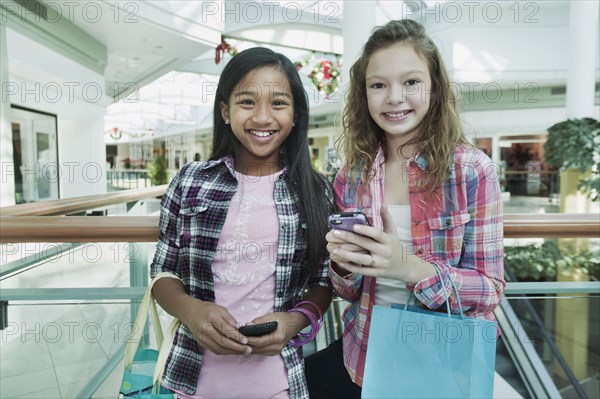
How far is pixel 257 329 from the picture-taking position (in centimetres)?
96

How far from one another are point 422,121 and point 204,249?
569mm

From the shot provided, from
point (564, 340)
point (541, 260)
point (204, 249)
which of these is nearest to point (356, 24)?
point (541, 260)

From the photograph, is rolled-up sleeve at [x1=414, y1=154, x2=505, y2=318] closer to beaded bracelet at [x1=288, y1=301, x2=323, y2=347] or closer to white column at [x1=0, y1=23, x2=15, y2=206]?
beaded bracelet at [x1=288, y1=301, x2=323, y2=347]

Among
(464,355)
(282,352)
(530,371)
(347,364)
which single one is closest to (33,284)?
(282,352)

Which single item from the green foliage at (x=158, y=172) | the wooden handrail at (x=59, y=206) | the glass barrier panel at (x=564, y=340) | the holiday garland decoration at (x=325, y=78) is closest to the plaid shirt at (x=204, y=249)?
the wooden handrail at (x=59, y=206)

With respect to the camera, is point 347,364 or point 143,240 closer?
point 347,364

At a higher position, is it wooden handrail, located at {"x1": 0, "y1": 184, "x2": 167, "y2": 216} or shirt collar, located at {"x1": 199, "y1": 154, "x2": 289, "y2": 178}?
shirt collar, located at {"x1": 199, "y1": 154, "x2": 289, "y2": 178}

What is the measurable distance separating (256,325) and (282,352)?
0.15 meters

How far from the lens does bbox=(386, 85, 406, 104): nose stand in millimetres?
1014

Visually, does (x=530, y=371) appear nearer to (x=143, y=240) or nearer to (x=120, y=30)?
(x=143, y=240)

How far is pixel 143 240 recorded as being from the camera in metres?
1.29

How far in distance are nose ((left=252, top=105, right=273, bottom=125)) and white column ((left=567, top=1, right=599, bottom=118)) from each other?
6.86m

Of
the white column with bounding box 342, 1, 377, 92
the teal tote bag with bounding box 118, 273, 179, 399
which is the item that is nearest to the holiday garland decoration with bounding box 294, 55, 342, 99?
the white column with bounding box 342, 1, 377, 92

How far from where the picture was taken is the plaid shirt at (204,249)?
109cm
